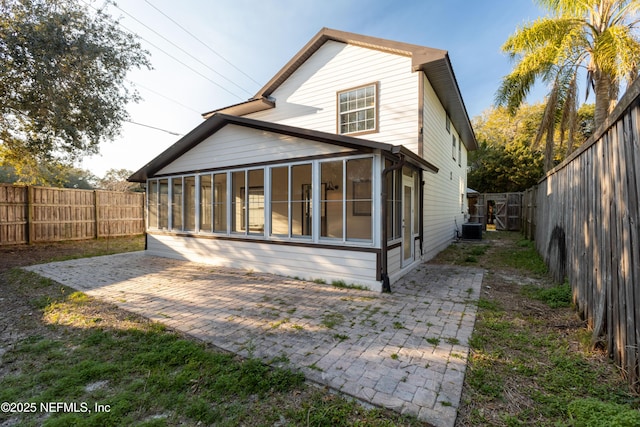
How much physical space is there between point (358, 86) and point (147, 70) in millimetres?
8540

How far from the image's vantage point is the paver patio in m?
2.62

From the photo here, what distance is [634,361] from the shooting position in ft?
7.90

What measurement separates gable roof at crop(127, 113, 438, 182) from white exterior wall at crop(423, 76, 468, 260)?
141 centimetres

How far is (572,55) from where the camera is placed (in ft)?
31.5

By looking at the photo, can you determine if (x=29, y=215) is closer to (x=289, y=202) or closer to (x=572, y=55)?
(x=289, y=202)

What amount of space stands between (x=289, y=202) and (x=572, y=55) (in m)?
11.0

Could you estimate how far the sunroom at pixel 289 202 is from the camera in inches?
226

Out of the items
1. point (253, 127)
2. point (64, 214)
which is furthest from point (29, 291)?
point (64, 214)

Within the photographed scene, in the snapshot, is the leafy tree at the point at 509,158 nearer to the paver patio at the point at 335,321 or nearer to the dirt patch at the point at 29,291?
the paver patio at the point at 335,321

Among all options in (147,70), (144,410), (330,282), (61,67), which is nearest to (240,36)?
(147,70)

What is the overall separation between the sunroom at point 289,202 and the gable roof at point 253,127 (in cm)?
3

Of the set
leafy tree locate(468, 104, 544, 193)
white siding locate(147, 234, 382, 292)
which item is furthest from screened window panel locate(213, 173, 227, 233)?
leafy tree locate(468, 104, 544, 193)

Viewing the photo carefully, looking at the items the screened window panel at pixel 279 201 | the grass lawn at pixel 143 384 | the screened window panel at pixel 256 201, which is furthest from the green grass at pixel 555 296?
the screened window panel at pixel 256 201

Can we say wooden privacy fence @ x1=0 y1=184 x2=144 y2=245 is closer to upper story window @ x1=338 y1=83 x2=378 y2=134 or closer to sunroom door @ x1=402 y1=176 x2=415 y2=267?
upper story window @ x1=338 y1=83 x2=378 y2=134
